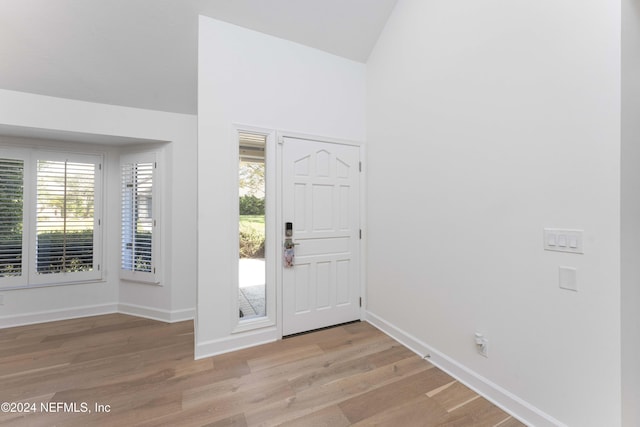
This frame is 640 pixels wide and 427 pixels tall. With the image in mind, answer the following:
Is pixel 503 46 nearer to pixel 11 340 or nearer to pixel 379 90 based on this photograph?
pixel 379 90

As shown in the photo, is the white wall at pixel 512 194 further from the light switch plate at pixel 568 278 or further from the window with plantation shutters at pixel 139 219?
the window with plantation shutters at pixel 139 219

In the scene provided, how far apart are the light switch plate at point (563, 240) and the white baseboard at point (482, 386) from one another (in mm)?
1000

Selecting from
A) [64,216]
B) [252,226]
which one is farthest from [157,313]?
[252,226]

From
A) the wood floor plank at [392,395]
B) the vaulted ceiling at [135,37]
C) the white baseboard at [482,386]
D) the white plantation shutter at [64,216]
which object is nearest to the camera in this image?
the white baseboard at [482,386]

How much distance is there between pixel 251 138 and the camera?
257 centimetres

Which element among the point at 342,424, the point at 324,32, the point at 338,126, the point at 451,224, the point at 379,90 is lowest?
the point at 342,424

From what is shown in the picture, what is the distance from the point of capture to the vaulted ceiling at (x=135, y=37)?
2199 millimetres

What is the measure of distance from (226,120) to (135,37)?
1165 mm

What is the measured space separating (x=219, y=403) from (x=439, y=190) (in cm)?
233

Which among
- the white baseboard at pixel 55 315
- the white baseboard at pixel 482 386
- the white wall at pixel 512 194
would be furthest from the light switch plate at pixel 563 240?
the white baseboard at pixel 55 315

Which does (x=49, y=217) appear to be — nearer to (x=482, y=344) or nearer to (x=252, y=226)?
(x=252, y=226)

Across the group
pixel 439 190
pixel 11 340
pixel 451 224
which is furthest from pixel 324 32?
pixel 11 340

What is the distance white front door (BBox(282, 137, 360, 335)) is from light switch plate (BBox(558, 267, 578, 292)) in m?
1.86

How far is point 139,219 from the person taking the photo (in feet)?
10.9
